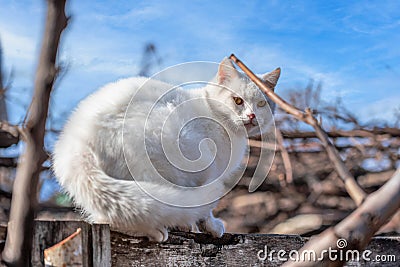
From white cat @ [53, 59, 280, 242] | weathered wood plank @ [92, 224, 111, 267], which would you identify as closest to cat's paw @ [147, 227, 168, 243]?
white cat @ [53, 59, 280, 242]

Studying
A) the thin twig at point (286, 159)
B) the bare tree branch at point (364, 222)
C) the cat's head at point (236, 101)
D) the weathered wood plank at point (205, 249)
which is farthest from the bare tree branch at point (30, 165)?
the thin twig at point (286, 159)

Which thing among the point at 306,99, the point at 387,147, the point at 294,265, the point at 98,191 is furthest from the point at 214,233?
the point at 387,147

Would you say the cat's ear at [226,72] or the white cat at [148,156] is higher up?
the cat's ear at [226,72]

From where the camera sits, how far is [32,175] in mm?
760

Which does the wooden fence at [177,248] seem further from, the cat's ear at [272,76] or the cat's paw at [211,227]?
the cat's ear at [272,76]

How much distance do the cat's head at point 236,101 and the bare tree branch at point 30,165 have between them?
2.73 feet

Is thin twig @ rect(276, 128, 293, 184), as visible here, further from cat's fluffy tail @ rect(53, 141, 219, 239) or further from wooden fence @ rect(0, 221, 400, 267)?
cat's fluffy tail @ rect(53, 141, 219, 239)

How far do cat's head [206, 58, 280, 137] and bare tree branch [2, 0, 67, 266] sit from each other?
0.83m

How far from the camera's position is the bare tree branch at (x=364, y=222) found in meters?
0.39

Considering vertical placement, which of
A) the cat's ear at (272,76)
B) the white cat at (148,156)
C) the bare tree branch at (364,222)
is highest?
the cat's ear at (272,76)

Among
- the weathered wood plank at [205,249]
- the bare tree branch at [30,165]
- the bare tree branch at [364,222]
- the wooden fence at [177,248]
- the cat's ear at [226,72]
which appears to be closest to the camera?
the bare tree branch at [364,222]

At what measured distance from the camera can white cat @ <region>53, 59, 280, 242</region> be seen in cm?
109

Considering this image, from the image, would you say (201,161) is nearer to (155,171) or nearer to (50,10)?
(155,171)

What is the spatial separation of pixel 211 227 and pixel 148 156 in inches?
8.7
